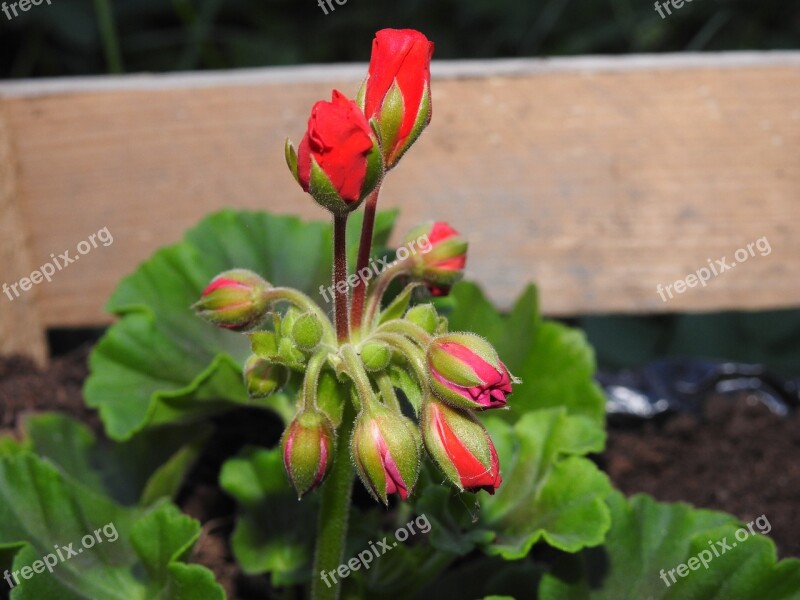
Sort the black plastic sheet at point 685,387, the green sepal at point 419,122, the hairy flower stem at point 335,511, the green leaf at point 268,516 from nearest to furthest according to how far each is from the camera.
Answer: the green sepal at point 419,122 < the hairy flower stem at point 335,511 < the green leaf at point 268,516 < the black plastic sheet at point 685,387

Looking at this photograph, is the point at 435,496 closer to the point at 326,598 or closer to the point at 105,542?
the point at 326,598

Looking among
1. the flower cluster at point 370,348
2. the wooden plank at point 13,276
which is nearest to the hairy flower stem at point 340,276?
the flower cluster at point 370,348

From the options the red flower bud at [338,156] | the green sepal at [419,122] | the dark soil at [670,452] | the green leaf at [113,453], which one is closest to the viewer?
the red flower bud at [338,156]

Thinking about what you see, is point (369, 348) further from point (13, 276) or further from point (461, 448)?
point (13, 276)

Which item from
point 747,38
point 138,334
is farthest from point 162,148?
point 747,38

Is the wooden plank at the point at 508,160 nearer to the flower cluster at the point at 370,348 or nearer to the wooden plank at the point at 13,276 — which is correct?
the wooden plank at the point at 13,276

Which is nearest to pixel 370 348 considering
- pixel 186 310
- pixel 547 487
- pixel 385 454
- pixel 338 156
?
→ pixel 385 454
